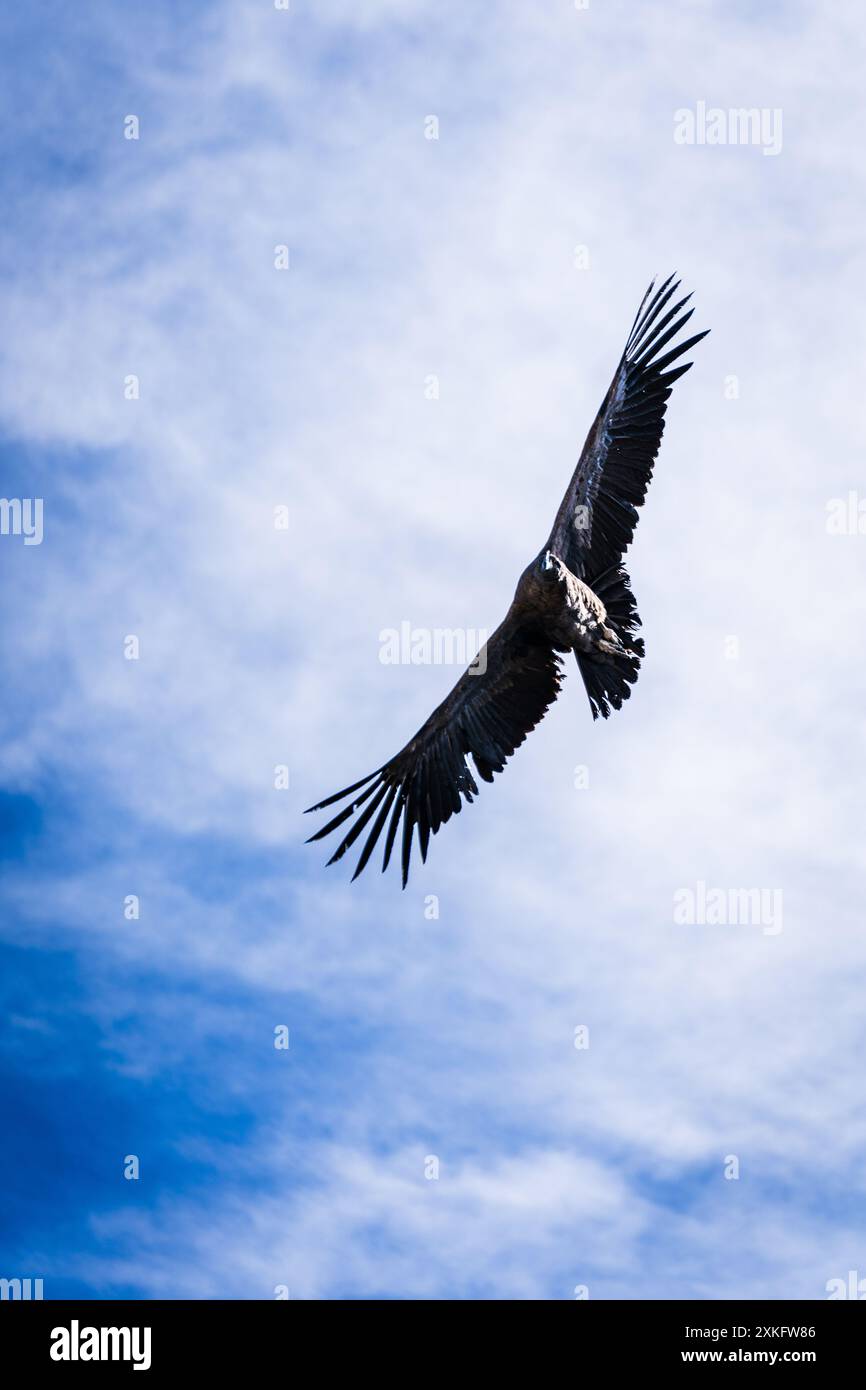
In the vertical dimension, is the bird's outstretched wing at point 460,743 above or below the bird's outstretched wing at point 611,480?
below

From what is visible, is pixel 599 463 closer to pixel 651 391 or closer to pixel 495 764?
pixel 651 391

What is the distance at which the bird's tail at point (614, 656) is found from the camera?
18.6 m

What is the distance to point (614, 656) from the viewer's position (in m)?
18.6

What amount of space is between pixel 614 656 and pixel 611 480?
187cm

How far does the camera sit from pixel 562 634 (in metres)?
18.6

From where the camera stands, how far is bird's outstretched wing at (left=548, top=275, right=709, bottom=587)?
19.2m

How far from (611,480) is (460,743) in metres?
3.09

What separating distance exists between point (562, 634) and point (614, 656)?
533mm

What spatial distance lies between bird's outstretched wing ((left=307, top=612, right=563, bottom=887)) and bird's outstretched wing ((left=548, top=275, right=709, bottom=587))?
118 centimetres

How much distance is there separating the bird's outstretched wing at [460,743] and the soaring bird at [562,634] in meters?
0.01

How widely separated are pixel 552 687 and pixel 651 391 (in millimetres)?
3100
